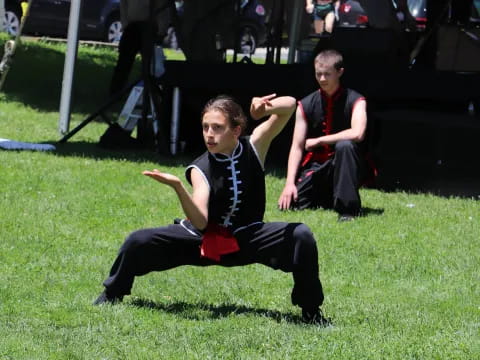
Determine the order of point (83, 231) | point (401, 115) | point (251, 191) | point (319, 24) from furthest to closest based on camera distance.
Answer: point (319, 24) → point (401, 115) → point (83, 231) → point (251, 191)

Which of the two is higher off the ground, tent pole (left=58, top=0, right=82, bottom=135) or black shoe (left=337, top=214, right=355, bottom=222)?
tent pole (left=58, top=0, right=82, bottom=135)

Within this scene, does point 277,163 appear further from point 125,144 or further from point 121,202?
point 121,202

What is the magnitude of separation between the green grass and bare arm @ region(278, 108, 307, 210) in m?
0.14

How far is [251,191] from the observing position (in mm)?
5496

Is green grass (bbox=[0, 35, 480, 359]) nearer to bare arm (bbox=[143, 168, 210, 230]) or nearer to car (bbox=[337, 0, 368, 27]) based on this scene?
bare arm (bbox=[143, 168, 210, 230])

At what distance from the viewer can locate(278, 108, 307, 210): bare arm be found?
853 centimetres

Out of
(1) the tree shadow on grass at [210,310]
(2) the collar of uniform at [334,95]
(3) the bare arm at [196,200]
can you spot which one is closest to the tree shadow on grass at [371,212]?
(2) the collar of uniform at [334,95]

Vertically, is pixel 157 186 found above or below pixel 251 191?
below

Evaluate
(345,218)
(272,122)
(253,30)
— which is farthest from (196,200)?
(253,30)

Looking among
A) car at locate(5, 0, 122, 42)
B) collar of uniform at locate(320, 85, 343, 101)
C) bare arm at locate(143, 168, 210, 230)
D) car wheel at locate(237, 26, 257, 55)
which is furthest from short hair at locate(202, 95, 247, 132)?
car at locate(5, 0, 122, 42)

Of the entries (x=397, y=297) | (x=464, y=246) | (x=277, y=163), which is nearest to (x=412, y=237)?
(x=464, y=246)

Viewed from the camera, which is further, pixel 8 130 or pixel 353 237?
pixel 8 130

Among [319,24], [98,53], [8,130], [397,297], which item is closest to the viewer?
[397,297]

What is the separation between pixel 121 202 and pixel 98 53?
12.7m
